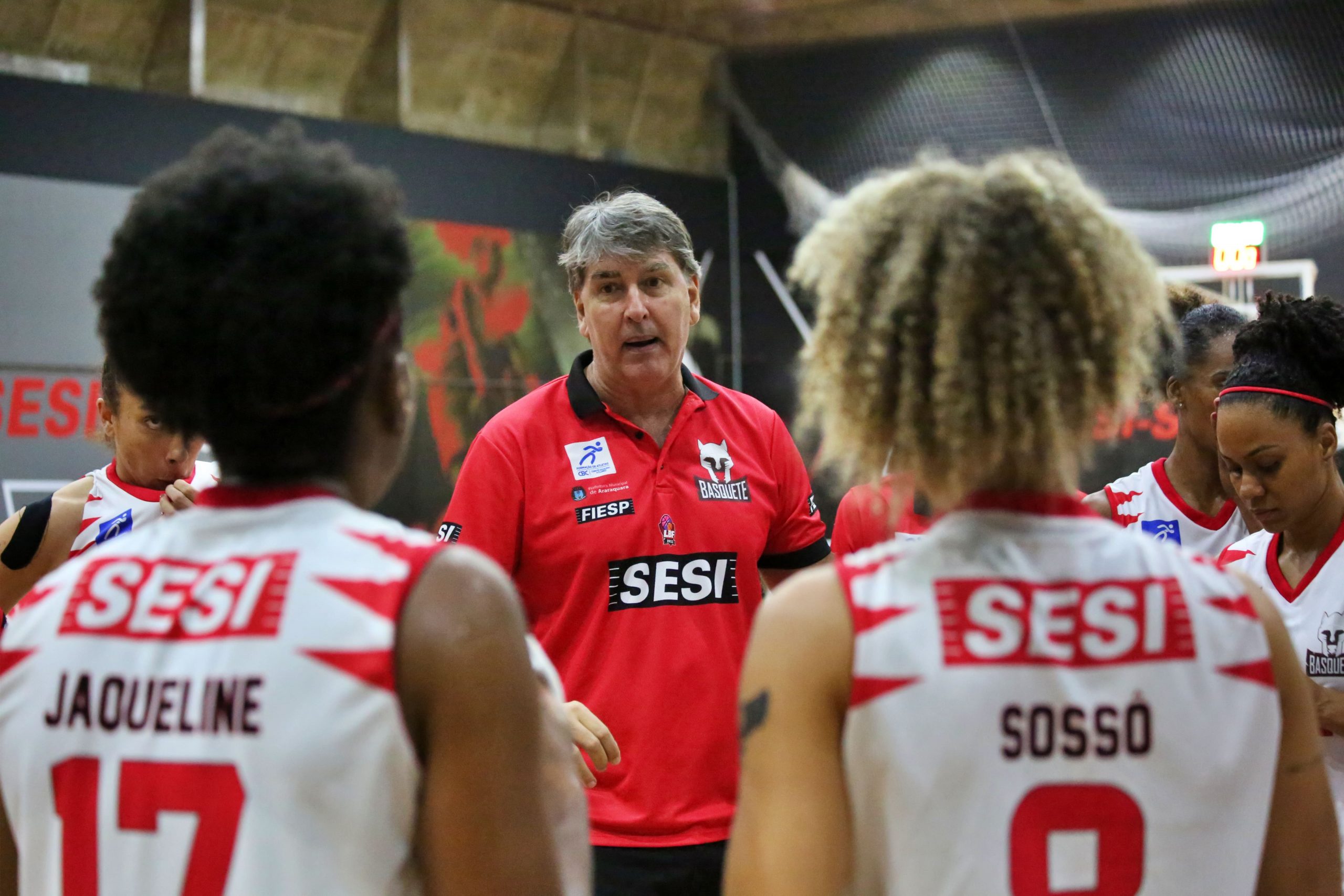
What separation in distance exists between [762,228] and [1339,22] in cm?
463

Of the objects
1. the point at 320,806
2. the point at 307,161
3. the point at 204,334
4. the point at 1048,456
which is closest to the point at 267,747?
the point at 320,806

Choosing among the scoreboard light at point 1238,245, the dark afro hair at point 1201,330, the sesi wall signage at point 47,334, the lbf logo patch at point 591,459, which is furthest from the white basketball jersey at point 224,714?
the scoreboard light at point 1238,245

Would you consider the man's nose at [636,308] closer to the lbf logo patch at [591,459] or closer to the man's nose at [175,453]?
the lbf logo patch at [591,459]

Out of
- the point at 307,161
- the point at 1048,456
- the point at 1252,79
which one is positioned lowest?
the point at 1048,456

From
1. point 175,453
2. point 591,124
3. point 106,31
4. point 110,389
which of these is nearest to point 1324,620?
point 175,453

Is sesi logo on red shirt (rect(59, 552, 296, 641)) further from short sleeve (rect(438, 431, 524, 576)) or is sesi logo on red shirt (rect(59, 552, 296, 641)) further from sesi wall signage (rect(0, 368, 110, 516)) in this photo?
sesi wall signage (rect(0, 368, 110, 516))

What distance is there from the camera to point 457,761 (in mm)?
1165

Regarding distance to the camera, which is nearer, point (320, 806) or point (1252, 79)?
point (320, 806)

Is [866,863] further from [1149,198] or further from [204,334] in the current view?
[1149,198]

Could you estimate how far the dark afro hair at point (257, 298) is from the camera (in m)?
1.21

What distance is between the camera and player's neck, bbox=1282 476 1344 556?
2557mm

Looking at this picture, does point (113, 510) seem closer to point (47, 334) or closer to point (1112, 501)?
point (1112, 501)

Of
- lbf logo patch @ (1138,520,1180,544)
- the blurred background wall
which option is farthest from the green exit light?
lbf logo patch @ (1138,520,1180,544)

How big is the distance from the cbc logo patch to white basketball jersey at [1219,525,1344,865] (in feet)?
3.88
